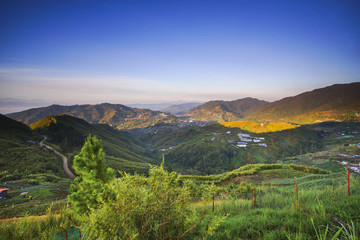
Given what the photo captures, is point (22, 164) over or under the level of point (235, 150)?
over

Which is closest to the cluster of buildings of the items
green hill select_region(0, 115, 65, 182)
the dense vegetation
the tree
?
the dense vegetation

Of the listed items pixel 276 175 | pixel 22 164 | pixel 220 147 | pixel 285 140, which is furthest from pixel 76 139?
pixel 285 140

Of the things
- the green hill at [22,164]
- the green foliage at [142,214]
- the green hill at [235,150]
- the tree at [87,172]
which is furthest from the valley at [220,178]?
the tree at [87,172]

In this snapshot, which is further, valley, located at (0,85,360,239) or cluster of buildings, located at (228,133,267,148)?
cluster of buildings, located at (228,133,267,148)

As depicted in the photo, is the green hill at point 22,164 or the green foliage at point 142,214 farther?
the green hill at point 22,164

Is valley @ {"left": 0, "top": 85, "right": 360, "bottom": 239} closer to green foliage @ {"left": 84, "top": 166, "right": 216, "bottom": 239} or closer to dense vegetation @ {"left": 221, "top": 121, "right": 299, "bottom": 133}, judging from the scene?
green foliage @ {"left": 84, "top": 166, "right": 216, "bottom": 239}

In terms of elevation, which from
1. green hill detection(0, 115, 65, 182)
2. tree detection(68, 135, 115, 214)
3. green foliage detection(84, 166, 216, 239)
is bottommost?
green hill detection(0, 115, 65, 182)

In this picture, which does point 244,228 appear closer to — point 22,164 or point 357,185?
point 357,185

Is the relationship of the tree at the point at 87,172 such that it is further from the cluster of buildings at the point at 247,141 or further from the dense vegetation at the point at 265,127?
the dense vegetation at the point at 265,127

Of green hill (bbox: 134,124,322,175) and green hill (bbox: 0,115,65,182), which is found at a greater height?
green hill (bbox: 0,115,65,182)

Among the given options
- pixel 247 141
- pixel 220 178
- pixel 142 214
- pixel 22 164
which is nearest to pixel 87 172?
pixel 142 214

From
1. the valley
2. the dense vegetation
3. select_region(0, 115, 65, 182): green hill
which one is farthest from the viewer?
the dense vegetation

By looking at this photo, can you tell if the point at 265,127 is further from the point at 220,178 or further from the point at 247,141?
the point at 220,178

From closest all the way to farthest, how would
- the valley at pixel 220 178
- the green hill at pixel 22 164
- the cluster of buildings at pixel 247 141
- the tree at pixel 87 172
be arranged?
1. the valley at pixel 220 178
2. the tree at pixel 87 172
3. the green hill at pixel 22 164
4. the cluster of buildings at pixel 247 141
